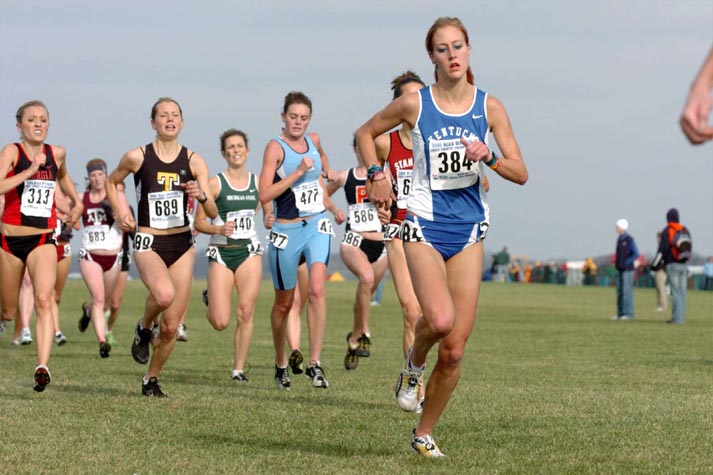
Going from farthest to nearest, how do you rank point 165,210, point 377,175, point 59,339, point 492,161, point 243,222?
1. point 59,339
2. point 243,222
3. point 165,210
4. point 377,175
5. point 492,161

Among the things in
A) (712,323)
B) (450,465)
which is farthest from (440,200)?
(712,323)

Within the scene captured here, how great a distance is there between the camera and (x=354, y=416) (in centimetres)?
1004

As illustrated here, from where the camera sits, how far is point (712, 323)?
28.6 m

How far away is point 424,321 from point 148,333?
201 inches

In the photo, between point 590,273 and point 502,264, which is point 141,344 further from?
point 502,264

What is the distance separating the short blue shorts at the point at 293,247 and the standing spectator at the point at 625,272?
62.5 ft

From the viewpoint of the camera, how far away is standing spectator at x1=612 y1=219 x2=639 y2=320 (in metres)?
30.7

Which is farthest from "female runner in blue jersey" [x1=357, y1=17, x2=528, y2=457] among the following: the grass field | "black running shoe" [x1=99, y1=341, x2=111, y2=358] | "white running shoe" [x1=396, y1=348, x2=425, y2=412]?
"black running shoe" [x1=99, y1=341, x2=111, y2=358]

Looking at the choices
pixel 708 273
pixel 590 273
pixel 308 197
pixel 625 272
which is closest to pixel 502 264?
pixel 590 273

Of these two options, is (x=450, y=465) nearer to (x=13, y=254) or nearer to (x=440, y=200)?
(x=440, y=200)

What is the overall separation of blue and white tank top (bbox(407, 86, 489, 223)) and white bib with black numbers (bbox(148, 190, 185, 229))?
13.0 feet

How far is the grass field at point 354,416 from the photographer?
7.72 m

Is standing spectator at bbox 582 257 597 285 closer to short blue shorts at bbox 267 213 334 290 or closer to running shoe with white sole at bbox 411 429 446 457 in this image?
short blue shorts at bbox 267 213 334 290

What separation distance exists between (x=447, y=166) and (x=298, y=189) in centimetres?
507
